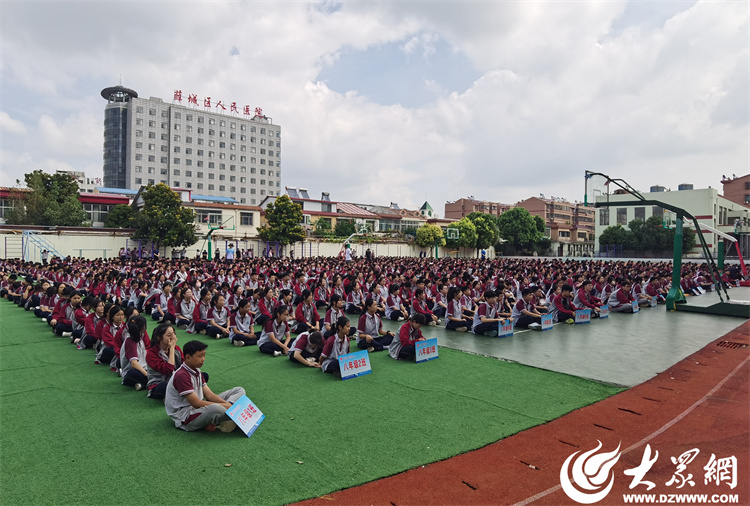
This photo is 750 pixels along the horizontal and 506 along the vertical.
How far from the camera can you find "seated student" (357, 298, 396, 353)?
835 cm

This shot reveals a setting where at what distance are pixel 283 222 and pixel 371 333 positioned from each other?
Answer: 29578 millimetres

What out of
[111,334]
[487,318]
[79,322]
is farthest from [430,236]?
[111,334]

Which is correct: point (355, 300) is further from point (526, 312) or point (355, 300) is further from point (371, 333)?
point (526, 312)

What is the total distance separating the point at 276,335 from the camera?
8.11 m

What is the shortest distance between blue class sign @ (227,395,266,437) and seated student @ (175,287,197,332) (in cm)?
616

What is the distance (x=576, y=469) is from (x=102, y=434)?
480 centimetres

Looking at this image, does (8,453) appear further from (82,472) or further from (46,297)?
(46,297)

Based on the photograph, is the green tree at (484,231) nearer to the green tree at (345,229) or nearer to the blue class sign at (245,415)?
the green tree at (345,229)

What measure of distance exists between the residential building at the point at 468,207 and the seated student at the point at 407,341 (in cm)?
6897

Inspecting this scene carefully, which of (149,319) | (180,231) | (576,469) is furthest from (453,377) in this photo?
(180,231)

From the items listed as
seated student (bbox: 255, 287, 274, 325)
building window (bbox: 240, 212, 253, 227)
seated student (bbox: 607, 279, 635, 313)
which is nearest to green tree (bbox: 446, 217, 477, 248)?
A: building window (bbox: 240, 212, 253, 227)

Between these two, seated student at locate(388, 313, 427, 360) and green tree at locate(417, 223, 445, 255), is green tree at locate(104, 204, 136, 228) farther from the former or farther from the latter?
seated student at locate(388, 313, 427, 360)

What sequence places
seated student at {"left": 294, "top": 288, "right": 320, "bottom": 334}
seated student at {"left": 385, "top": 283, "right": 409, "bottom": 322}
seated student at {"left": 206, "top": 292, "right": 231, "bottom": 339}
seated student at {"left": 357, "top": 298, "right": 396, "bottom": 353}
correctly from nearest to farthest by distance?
seated student at {"left": 357, "top": 298, "right": 396, "bottom": 353}
seated student at {"left": 294, "top": 288, "right": 320, "bottom": 334}
seated student at {"left": 206, "top": 292, "right": 231, "bottom": 339}
seated student at {"left": 385, "top": 283, "right": 409, "bottom": 322}

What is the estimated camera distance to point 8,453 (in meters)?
4.19
